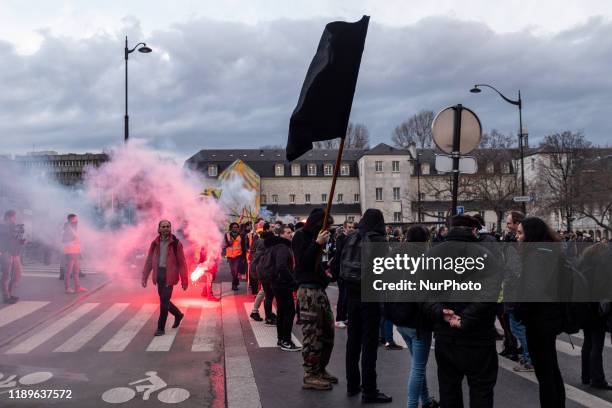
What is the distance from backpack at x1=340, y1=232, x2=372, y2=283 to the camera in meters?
5.98

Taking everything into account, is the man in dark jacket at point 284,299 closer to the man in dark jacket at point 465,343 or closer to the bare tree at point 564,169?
the man in dark jacket at point 465,343

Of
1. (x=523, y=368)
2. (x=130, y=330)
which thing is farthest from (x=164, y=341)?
(x=523, y=368)

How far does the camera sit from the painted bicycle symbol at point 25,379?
6279 mm

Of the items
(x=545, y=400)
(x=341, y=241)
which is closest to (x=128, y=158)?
(x=341, y=241)

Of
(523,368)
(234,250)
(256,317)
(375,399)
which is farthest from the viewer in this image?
(234,250)

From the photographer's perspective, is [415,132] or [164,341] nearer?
[164,341]

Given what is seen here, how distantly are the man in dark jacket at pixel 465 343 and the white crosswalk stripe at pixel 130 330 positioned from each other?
18.3ft

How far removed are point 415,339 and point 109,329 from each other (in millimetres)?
6486

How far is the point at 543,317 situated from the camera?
4879 millimetres

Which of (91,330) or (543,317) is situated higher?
(543,317)

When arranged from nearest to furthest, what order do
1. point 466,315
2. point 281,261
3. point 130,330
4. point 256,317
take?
point 466,315 → point 281,261 → point 130,330 → point 256,317

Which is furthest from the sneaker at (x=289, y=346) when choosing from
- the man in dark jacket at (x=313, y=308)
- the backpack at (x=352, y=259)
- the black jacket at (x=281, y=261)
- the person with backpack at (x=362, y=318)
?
the backpack at (x=352, y=259)

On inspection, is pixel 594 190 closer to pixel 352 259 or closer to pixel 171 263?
pixel 171 263

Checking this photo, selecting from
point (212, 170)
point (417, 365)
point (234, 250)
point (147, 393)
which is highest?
point (212, 170)
